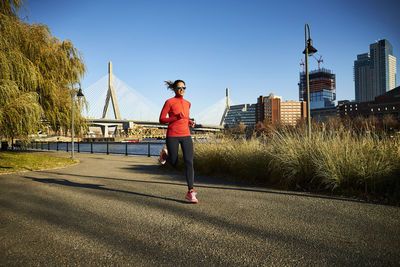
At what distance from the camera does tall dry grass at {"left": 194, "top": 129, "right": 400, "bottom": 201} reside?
438cm

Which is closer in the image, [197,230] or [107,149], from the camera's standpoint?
[197,230]

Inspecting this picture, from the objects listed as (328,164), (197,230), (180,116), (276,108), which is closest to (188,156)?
(180,116)

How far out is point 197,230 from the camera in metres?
2.90

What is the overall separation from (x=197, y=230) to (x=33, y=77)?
30.6 ft

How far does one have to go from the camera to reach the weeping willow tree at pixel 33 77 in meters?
8.05

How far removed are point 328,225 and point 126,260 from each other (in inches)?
94.8

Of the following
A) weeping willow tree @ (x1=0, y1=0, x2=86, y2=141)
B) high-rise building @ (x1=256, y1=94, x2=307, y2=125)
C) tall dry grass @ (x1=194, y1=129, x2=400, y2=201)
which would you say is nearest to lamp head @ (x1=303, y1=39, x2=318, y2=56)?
tall dry grass @ (x1=194, y1=129, x2=400, y2=201)

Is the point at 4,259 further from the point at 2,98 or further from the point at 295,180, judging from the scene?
the point at 2,98

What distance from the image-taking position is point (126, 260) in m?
2.19

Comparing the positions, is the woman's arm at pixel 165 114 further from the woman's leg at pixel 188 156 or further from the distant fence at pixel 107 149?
the distant fence at pixel 107 149

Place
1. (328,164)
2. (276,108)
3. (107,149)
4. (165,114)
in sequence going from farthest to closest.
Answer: (276,108) → (107,149) → (328,164) → (165,114)

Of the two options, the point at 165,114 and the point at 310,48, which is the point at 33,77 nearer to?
the point at 165,114

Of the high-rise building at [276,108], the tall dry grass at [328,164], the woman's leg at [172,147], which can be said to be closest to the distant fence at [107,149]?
the tall dry grass at [328,164]

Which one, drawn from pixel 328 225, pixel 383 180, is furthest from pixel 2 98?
pixel 383 180
